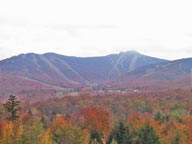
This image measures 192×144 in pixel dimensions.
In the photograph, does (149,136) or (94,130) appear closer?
(149,136)

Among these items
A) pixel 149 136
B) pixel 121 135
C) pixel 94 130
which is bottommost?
pixel 94 130

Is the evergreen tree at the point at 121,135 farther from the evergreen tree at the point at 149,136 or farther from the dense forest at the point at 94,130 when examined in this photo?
the evergreen tree at the point at 149,136

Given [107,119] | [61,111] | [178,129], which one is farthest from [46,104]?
[178,129]

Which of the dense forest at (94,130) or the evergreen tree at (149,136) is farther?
the evergreen tree at (149,136)

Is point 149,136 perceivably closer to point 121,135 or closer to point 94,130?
point 121,135

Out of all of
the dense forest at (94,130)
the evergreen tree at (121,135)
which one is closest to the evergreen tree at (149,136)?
the dense forest at (94,130)

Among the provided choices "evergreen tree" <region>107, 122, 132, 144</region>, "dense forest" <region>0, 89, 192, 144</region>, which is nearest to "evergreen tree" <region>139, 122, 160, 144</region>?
"dense forest" <region>0, 89, 192, 144</region>

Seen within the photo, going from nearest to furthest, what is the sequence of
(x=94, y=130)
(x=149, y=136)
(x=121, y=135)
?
(x=149, y=136) < (x=121, y=135) < (x=94, y=130)

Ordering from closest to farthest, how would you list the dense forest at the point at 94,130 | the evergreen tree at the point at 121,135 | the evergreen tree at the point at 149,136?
the dense forest at the point at 94,130 < the evergreen tree at the point at 149,136 < the evergreen tree at the point at 121,135

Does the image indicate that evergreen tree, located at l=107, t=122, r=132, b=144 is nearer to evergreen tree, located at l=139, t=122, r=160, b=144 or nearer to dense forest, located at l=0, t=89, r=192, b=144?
dense forest, located at l=0, t=89, r=192, b=144

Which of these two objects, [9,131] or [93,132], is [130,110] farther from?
[9,131]

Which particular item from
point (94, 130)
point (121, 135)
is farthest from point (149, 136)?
point (94, 130)
